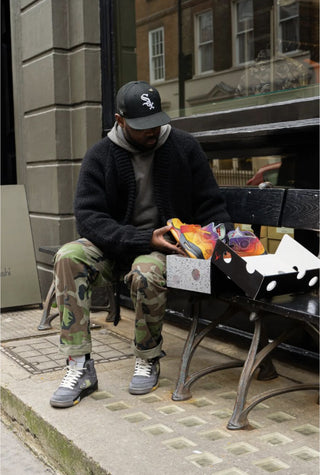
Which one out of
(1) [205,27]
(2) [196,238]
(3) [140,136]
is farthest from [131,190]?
(1) [205,27]

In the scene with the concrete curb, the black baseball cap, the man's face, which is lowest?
the concrete curb

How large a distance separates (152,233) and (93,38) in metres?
2.84

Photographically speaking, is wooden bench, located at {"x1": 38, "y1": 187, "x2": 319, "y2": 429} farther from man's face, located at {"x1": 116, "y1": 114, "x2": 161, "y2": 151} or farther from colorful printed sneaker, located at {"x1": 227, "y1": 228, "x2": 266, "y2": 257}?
man's face, located at {"x1": 116, "y1": 114, "x2": 161, "y2": 151}

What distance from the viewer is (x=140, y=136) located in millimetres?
3600

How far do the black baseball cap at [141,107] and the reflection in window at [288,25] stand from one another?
1.44m

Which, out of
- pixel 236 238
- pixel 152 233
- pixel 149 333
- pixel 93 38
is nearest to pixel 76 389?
pixel 149 333

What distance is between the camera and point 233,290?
326cm

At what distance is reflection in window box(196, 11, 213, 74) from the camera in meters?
5.07

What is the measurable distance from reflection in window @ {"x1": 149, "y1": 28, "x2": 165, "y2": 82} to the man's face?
204 centimetres

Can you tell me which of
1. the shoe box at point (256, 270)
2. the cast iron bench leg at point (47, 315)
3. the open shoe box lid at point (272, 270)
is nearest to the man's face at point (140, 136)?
the shoe box at point (256, 270)

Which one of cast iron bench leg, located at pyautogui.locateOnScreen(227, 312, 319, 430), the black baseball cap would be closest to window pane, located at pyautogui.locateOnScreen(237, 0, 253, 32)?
the black baseball cap

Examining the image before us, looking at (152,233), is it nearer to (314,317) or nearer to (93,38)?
(314,317)

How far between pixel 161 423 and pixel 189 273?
2.40 feet

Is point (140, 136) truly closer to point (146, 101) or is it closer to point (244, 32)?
point (146, 101)
